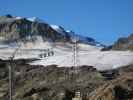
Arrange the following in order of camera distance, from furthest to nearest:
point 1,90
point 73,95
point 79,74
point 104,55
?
point 104,55 < point 79,74 < point 1,90 < point 73,95

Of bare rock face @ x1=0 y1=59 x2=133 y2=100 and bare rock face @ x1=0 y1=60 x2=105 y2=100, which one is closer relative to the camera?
bare rock face @ x1=0 y1=59 x2=133 y2=100

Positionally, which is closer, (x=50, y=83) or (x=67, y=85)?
(x=67, y=85)

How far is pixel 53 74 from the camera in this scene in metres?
87.2

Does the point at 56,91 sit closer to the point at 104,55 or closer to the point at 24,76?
the point at 24,76

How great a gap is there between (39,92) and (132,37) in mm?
91213

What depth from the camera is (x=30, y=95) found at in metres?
64.5

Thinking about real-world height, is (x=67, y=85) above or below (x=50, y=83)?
below

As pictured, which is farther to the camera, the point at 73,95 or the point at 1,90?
the point at 1,90

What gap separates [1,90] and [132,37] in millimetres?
83136

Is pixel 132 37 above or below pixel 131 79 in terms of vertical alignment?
above

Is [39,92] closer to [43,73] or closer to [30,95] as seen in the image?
[30,95]

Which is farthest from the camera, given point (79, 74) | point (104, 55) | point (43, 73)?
point (104, 55)

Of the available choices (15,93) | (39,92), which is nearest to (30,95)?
(39,92)

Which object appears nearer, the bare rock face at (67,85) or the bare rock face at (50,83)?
the bare rock face at (67,85)
